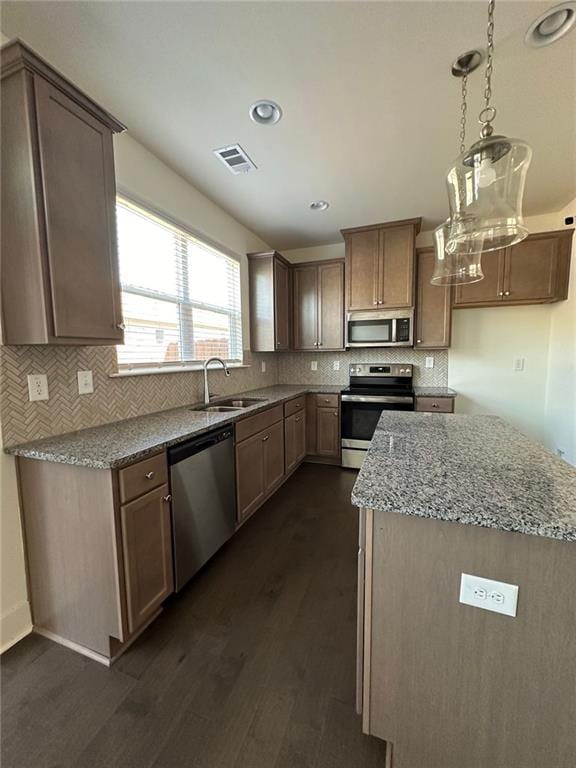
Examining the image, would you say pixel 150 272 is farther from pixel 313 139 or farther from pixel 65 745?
pixel 65 745

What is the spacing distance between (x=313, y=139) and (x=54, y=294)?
1.88 m

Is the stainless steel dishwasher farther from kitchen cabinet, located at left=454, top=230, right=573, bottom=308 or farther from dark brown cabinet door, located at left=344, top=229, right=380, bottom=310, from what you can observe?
kitchen cabinet, located at left=454, top=230, right=573, bottom=308

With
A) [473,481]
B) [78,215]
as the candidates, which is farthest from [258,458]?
[78,215]

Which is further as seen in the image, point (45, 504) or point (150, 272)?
point (150, 272)

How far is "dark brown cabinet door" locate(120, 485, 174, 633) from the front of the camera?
1.39m

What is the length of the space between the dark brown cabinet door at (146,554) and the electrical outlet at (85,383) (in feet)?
2.41

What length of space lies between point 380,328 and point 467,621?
10.3 ft

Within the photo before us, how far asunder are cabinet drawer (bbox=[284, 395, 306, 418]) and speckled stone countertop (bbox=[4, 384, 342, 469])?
1.06m

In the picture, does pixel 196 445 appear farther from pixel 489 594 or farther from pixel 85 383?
pixel 489 594

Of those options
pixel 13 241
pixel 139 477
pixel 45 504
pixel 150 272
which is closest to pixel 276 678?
pixel 139 477

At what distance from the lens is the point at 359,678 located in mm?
1094

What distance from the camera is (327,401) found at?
3.80 m

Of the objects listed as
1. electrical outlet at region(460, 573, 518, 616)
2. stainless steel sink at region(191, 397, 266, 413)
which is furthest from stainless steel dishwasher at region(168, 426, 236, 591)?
electrical outlet at region(460, 573, 518, 616)

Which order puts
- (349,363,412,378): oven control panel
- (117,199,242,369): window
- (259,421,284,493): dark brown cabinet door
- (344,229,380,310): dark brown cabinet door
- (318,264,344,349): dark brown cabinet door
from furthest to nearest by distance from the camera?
1. (318,264,344,349): dark brown cabinet door
2. (349,363,412,378): oven control panel
3. (344,229,380,310): dark brown cabinet door
4. (259,421,284,493): dark brown cabinet door
5. (117,199,242,369): window
